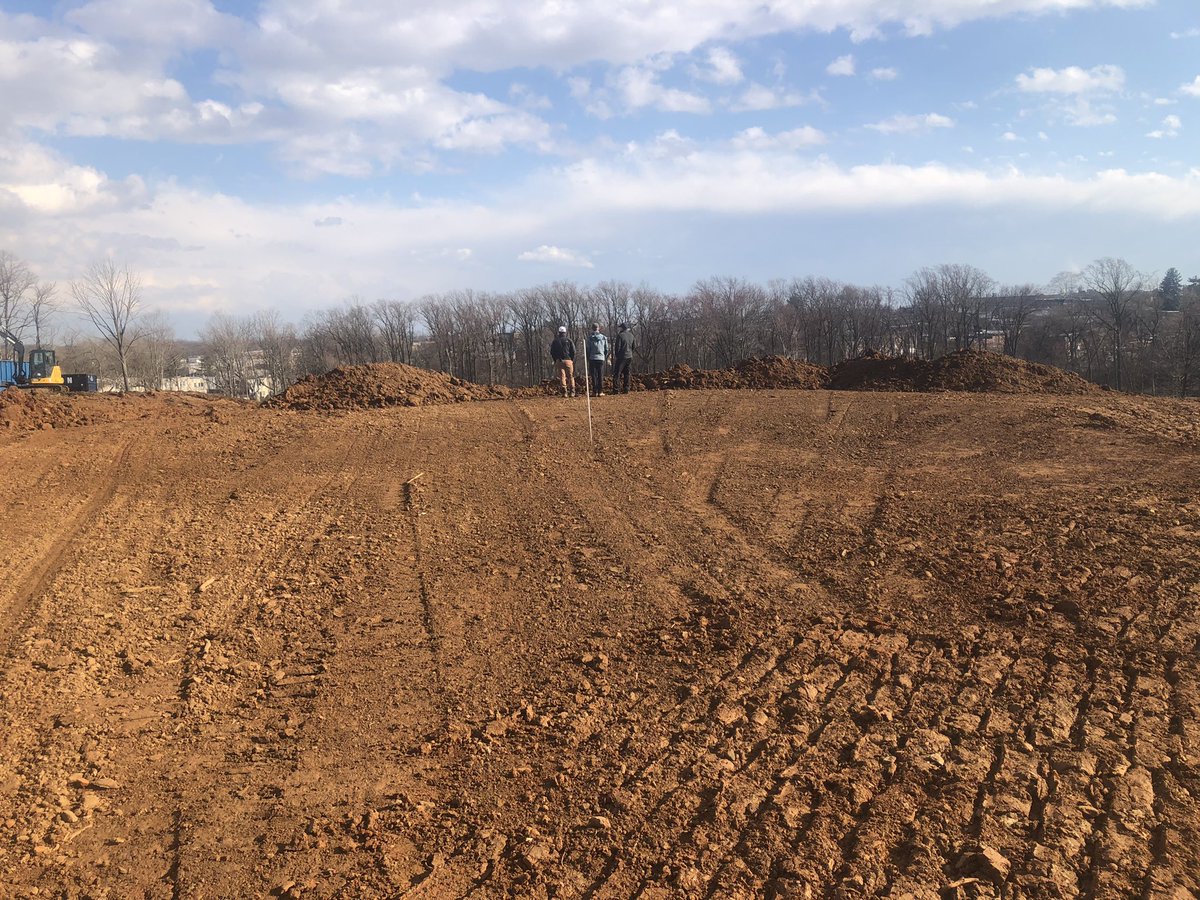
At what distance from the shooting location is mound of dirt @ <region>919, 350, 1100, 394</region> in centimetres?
1777

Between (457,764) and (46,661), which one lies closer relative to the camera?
(457,764)

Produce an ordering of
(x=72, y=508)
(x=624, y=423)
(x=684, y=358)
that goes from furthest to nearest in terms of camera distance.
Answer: (x=684, y=358) < (x=624, y=423) < (x=72, y=508)

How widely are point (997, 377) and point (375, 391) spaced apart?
15.1 meters

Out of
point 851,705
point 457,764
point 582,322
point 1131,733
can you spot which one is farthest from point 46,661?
point 582,322

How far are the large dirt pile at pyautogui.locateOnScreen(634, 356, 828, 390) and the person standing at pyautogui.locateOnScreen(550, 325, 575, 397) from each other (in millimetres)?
2333

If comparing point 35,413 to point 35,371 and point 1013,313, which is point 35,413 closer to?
point 35,371

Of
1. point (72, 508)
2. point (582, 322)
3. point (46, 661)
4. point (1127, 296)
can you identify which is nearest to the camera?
point (46, 661)

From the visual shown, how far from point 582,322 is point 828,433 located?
201 ft

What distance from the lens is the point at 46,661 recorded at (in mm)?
5645

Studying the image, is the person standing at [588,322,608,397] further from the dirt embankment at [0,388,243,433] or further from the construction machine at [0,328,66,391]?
the construction machine at [0,328,66,391]

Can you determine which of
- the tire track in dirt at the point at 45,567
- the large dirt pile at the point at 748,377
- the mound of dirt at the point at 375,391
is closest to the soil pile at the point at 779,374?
the large dirt pile at the point at 748,377

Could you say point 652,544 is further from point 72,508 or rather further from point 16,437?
point 16,437

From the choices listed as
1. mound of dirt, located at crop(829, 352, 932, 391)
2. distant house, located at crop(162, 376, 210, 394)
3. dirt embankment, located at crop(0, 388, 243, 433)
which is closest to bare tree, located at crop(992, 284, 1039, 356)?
mound of dirt, located at crop(829, 352, 932, 391)

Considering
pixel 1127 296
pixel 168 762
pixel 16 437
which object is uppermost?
pixel 1127 296
